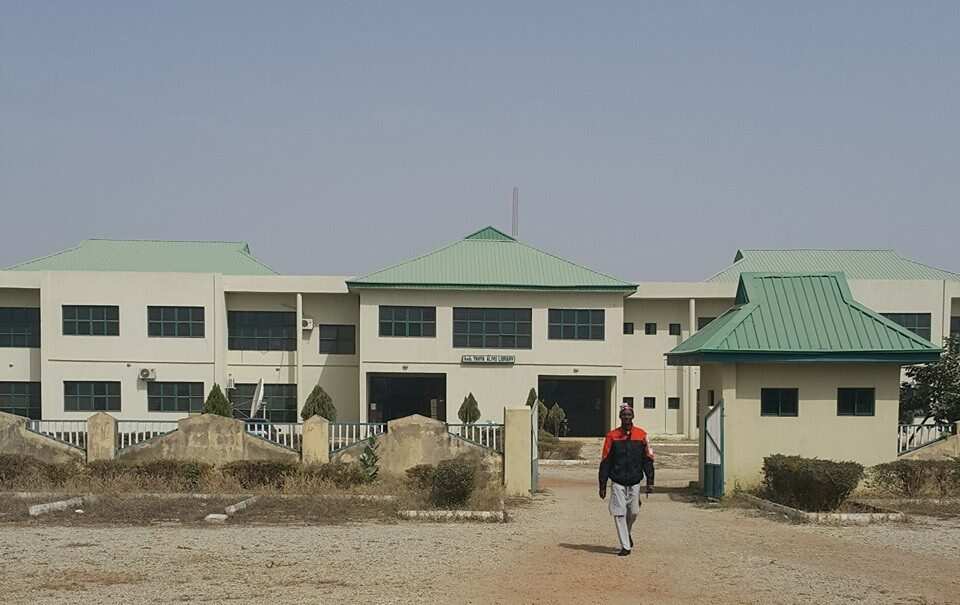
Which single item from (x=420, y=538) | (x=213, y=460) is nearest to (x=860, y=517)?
(x=420, y=538)

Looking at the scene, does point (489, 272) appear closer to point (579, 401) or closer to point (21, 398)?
point (579, 401)

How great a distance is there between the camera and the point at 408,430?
67.1ft

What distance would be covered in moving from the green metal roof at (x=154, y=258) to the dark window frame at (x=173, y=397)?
552 cm

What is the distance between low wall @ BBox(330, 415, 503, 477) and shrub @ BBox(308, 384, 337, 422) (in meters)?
14.1

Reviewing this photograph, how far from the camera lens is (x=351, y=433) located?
2122 cm

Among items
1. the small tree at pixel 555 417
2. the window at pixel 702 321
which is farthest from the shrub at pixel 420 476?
the window at pixel 702 321

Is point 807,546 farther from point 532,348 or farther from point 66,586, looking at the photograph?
point 532,348

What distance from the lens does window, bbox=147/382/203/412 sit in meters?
36.8

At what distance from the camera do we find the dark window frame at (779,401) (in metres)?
19.2

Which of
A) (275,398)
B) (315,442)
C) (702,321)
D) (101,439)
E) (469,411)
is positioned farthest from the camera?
(702,321)

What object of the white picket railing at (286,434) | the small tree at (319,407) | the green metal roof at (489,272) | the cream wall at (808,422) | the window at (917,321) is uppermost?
the green metal roof at (489,272)

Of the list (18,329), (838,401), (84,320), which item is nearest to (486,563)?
(838,401)

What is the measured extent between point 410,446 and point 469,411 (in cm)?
1486

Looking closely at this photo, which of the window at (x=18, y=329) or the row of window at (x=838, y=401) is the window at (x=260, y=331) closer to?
the window at (x=18, y=329)
